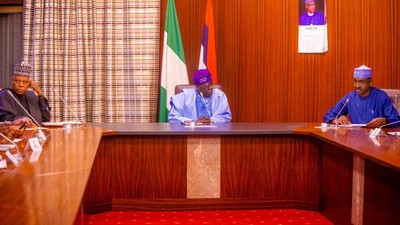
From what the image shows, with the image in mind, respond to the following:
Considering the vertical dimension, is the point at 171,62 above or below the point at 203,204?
above

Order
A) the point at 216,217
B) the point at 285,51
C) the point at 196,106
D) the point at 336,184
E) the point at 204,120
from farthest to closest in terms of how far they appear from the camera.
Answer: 1. the point at 285,51
2. the point at 196,106
3. the point at 204,120
4. the point at 216,217
5. the point at 336,184

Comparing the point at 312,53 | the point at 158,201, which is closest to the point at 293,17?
the point at 312,53

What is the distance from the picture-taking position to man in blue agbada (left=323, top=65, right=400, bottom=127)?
4.40 meters

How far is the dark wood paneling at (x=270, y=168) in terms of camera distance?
151 inches

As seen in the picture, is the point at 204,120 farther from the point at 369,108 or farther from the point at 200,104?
the point at 369,108

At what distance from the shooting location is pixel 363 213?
2.93 meters

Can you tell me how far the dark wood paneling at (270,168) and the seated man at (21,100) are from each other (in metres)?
1.76

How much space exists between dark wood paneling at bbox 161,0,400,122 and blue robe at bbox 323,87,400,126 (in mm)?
1221

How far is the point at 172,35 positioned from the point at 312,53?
168 cm

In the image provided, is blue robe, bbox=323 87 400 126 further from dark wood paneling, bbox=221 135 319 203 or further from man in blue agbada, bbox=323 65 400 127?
dark wood paneling, bbox=221 135 319 203

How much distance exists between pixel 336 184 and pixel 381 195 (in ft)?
2.51

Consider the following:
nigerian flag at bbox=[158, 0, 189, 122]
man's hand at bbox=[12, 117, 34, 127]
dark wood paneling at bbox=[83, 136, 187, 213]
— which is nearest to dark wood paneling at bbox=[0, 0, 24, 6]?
nigerian flag at bbox=[158, 0, 189, 122]

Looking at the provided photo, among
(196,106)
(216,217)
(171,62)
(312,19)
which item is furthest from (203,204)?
(312,19)

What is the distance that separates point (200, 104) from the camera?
4754 millimetres
